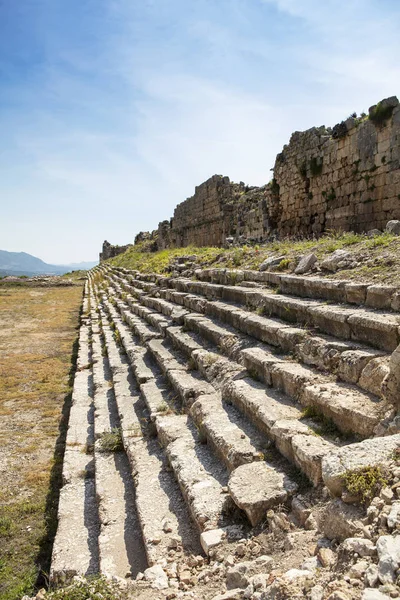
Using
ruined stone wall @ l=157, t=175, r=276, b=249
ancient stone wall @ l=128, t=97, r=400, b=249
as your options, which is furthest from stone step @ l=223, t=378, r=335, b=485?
ruined stone wall @ l=157, t=175, r=276, b=249

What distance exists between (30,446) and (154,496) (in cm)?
300

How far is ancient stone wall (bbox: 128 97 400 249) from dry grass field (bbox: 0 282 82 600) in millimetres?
7771

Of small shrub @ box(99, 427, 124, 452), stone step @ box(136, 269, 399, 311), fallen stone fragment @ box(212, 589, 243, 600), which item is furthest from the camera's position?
small shrub @ box(99, 427, 124, 452)

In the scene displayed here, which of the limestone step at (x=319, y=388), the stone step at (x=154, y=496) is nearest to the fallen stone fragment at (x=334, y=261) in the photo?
the limestone step at (x=319, y=388)

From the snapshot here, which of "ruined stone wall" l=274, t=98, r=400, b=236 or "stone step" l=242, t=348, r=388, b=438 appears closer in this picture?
"stone step" l=242, t=348, r=388, b=438

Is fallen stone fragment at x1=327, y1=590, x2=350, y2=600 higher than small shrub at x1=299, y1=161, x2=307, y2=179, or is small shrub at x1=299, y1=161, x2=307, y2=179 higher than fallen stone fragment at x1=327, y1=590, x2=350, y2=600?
small shrub at x1=299, y1=161, x2=307, y2=179

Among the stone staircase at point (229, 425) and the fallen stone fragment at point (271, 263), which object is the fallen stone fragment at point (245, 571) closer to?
the stone staircase at point (229, 425)

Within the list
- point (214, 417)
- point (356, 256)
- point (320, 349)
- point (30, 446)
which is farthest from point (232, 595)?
point (356, 256)

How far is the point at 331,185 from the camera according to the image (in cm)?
1212

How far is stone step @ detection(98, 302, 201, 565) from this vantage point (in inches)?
114

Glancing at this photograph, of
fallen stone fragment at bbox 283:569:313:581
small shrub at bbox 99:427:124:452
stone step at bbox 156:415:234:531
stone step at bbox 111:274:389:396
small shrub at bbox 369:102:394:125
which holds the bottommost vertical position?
small shrub at bbox 99:427:124:452

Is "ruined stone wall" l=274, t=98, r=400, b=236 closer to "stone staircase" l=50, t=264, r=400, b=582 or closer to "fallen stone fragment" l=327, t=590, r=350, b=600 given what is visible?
"stone staircase" l=50, t=264, r=400, b=582

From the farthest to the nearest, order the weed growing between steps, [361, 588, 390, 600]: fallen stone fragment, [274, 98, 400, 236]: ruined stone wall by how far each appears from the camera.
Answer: [274, 98, 400, 236]: ruined stone wall → the weed growing between steps → [361, 588, 390, 600]: fallen stone fragment

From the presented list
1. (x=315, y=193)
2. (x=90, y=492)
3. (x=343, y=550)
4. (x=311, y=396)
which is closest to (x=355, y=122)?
(x=315, y=193)
